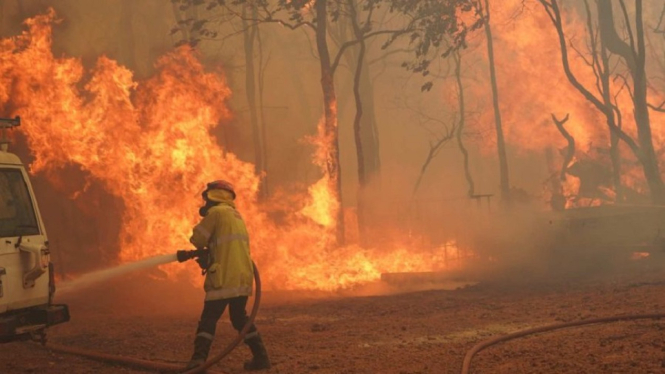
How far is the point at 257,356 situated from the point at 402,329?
303 centimetres

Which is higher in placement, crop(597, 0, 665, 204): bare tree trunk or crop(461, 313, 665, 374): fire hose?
crop(597, 0, 665, 204): bare tree trunk

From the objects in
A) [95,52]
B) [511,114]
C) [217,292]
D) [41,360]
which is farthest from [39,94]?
[511,114]

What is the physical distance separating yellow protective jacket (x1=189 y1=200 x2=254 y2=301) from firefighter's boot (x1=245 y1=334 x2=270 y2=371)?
1.73 ft

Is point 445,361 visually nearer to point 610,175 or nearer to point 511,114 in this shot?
point 610,175

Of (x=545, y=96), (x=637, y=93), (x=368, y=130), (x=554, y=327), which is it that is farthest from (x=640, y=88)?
(x=545, y=96)

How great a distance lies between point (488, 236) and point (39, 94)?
12.9 meters

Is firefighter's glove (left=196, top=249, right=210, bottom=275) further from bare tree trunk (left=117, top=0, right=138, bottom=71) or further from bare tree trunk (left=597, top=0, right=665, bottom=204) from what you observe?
bare tree trunk (left=117, top=0, right=138, bottom=71)

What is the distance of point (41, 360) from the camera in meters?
8.73

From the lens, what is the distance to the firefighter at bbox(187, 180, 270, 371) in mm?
7613

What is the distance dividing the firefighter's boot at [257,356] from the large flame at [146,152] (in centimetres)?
851

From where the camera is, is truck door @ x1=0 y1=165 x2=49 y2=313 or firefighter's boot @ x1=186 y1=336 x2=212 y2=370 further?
firefighter's boot @ x1=186 y1=336 x2=212 y2=370

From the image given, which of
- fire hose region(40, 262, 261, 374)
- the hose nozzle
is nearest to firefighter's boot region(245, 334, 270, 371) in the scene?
fire hose region(40, 262, 261, 374)

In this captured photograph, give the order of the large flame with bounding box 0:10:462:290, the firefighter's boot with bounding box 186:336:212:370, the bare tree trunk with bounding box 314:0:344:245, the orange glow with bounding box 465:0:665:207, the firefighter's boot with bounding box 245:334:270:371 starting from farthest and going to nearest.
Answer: the orange glow with bounding box 465:0:665:207 → the bare tree trunk with bounding box 314:0:344:245 → the large flame with bounding box 0:10:462:290 → the firefighter's boot with bounding box 245:334:270:371 → the firefighter's boot with bounding box 186:336:212:370

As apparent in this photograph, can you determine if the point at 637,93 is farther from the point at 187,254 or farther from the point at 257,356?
the point at 187,254
